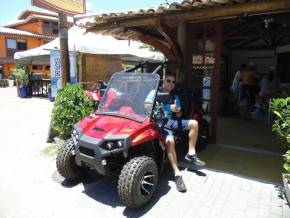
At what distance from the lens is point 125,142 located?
3.47 m

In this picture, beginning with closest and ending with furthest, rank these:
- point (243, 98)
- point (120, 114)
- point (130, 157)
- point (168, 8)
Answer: point (130, 157) → point (120, 114) → point (168, 8) → point (243, 98)

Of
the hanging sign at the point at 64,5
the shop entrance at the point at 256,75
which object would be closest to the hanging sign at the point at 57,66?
the hanging sign at the point at 64,5

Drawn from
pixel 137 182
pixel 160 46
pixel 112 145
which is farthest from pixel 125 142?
pixel 160 46

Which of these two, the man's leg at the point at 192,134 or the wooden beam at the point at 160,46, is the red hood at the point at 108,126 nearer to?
the man's leg at the point at 192,134

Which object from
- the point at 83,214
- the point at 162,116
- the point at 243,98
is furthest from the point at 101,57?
the point at 83,214

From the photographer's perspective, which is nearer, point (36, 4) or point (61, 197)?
point (61, 197)

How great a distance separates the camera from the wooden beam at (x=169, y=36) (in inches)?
213

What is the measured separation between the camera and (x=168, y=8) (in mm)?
4719

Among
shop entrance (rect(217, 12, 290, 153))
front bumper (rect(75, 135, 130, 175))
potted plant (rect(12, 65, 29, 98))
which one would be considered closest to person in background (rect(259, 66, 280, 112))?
shop entrance (rect(217, 12, 290, 153))

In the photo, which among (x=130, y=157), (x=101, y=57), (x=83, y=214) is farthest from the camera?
(x=101, y=57)

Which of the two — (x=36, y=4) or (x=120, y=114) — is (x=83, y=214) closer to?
(x=120, y=114)

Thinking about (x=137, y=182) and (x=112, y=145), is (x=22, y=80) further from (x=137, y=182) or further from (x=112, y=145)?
(x=137, y=182)

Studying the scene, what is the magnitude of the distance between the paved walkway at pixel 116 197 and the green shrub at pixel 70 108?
86 centimetres

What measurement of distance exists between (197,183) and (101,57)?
10.9m
